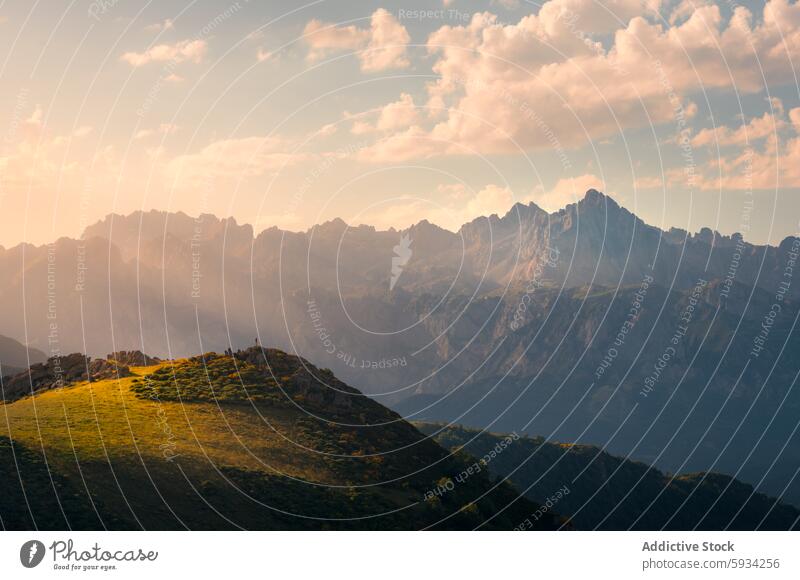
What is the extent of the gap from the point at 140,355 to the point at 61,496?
44.2 metres

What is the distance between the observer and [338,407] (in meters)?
105

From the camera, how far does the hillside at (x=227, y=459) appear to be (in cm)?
7169

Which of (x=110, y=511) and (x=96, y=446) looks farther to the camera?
(x=96, y=446)

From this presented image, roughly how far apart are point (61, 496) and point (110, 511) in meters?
5.03

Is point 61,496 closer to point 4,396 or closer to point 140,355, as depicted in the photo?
point 4,396

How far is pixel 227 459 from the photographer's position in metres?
81.3

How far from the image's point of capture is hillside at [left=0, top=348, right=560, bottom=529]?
71688mm
